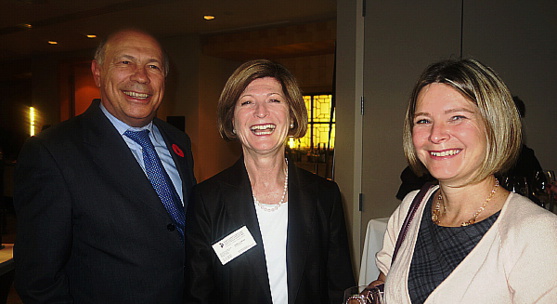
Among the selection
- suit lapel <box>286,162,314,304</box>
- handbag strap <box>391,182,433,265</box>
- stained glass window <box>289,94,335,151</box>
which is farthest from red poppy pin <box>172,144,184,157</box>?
stained glass window <box>289,94,335,151</box>

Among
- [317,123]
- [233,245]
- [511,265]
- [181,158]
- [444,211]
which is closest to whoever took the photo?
[511,265]

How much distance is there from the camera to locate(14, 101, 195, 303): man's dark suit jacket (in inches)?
56.2

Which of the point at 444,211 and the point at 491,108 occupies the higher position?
the point at 491,108

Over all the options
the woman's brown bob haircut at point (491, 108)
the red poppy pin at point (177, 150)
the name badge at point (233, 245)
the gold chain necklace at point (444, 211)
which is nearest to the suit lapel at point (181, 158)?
the red poppy pin at point (177, 150)

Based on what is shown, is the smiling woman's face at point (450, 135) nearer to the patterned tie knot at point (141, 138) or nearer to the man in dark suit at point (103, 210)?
the man in dark suit at point (103, 210)

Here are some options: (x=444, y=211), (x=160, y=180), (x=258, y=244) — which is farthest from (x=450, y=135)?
(x=160, y=180)

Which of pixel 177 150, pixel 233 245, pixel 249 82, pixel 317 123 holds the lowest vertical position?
pixel 233 245

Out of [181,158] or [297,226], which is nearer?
[297,226]

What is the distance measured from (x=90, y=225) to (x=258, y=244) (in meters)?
0.63

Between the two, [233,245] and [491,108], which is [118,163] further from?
[491,108]

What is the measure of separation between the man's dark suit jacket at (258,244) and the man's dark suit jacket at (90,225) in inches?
6.5

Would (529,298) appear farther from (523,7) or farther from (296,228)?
(523,7)

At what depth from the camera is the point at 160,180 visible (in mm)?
1747

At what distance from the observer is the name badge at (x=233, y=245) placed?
1.50 meters
